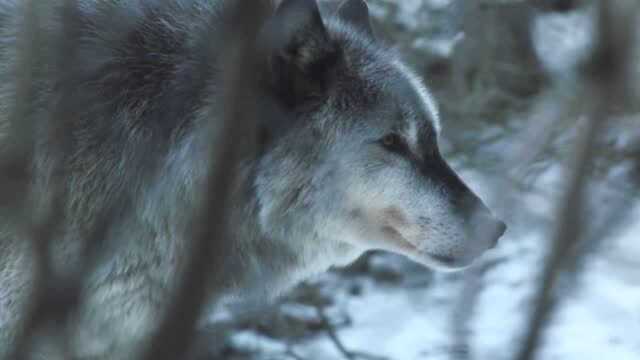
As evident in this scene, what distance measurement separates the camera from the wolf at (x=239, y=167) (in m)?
3.55

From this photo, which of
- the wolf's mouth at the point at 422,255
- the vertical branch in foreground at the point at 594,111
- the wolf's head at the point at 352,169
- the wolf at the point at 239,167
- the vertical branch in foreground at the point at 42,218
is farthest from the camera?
the wolf's mouth at the point at 422,255

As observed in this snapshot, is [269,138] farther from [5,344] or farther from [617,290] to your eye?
[617,290]

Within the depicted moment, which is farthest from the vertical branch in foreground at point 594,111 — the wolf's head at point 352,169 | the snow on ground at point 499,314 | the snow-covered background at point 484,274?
the snow on ground at point 499,314

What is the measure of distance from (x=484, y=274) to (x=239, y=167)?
2.00 meters

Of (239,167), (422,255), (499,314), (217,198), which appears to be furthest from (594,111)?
(499,314)

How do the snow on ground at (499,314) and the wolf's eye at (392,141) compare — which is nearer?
the wolf's eye at (392,141)

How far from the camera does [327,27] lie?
13.1 ft

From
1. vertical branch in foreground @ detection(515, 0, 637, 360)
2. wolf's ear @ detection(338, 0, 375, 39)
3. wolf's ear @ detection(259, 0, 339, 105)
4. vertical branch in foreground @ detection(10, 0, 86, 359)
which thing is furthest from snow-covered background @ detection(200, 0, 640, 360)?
vertical branch in foreground @ detection(515, 0, 637, 360)

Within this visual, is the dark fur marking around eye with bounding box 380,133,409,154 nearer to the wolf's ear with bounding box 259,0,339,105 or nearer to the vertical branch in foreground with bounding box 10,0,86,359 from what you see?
the wolf's ear with bounding box 259,0,339,105

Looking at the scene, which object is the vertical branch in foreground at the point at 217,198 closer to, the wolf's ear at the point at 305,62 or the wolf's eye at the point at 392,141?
the wolf's ear at the point at 305,62

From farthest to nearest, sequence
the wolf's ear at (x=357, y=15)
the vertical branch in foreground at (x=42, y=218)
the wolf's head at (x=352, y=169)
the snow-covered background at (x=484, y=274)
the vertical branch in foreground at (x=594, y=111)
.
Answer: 1. the snow-covered background at (x=484, y=274)
2. the wolf's ear at (x=357, y=15)
3. the wolf's head at (x=352, y=169)
4. the vertical branch in foreground at (x=42, y=218)
5. the vertical branch in foreground at (x=594, y=111)

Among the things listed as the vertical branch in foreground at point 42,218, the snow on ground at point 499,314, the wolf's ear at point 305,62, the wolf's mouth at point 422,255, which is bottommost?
the snow on ground at point 499,314

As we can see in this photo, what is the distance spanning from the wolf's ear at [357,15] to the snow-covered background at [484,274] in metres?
0.97

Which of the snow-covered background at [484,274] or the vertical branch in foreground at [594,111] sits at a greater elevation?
the vertical branch in foreground at [594,111]
